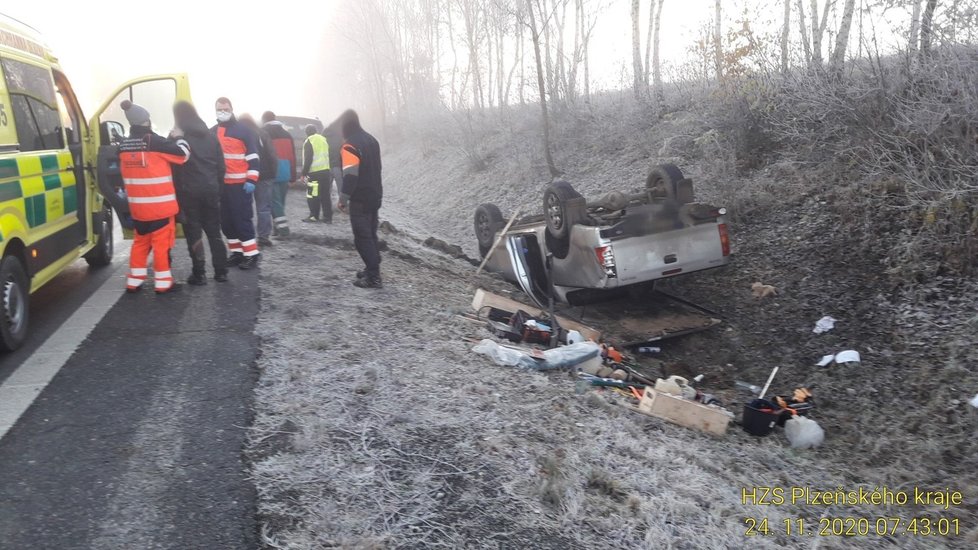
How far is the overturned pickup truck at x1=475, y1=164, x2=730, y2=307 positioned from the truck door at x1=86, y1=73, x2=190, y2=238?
4254mm

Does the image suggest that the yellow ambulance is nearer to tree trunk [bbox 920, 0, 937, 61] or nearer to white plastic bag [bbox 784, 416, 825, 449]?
white plastic bag [bbox 784, 416, 825, 449]

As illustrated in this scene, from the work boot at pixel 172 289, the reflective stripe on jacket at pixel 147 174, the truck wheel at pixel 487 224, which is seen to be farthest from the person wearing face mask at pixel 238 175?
the truck wheel at pixel 487 224

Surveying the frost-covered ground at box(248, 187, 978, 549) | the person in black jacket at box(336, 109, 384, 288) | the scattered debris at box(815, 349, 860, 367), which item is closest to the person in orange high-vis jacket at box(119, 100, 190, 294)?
the frost-covered ground at box(248, 187, 978, 549)

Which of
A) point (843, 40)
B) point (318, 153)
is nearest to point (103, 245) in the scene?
point (318, 153)

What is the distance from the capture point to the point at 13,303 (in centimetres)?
455

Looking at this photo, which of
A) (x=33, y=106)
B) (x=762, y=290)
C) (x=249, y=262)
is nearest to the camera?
(x=33, y=106)

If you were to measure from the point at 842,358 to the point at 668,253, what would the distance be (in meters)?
1.90

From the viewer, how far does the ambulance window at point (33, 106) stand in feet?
16.3

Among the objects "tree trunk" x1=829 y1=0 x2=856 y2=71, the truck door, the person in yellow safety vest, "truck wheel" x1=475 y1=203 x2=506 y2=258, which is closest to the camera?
the truck door

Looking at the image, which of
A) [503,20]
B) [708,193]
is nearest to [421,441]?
[708,193]

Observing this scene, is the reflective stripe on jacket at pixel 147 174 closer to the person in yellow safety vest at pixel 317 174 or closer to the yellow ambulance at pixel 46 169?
the yellow ambulance at pixel 46 169

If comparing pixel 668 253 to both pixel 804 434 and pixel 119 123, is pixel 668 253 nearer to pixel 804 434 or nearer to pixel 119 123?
pixel 804 434

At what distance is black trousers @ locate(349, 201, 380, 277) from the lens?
21.5 ft

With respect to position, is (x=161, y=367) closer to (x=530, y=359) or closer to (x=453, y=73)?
(x=530, y=359)
